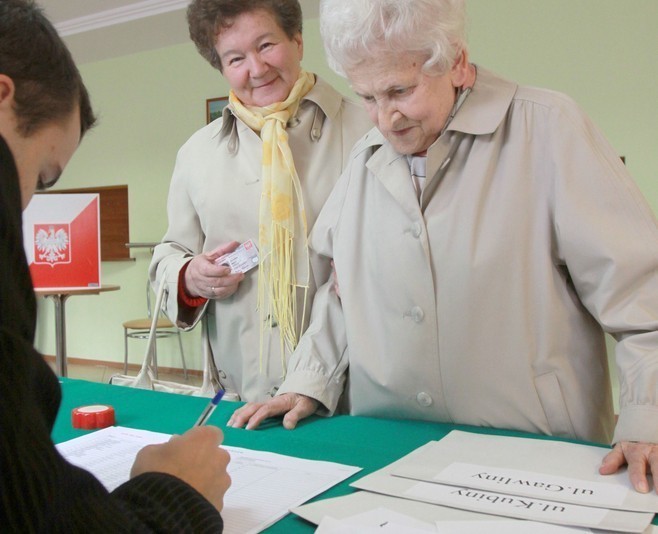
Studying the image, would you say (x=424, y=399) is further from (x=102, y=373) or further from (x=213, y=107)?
(x=102, y=373)

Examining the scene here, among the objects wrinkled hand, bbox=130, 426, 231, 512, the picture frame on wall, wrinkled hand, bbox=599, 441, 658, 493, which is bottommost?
wrinkled hand, bbox=599, 441, 658, 493

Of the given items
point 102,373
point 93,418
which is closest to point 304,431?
point 93,418

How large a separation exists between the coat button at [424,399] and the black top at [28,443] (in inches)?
28.2

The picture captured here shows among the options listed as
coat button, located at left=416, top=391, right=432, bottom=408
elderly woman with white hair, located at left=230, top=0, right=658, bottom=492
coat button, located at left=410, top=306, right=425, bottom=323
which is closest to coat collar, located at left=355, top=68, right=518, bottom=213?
elderly woman with white hair, located at left=230, top=0, right=658, bottom=492

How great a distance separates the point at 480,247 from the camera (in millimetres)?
1287

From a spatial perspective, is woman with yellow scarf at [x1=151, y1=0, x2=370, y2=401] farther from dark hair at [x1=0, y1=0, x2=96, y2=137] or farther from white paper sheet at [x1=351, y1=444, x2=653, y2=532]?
dark hair at [x1=0, y1=0, x2=96, y2=137]

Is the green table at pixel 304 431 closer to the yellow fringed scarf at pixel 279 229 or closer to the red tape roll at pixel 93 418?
the red tape roll at pixel 93 418

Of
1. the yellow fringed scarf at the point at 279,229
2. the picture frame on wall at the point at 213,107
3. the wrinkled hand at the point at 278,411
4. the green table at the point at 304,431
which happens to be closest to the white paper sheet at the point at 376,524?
the green table at the point at 304,431

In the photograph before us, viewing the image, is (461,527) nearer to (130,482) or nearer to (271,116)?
(130,482)

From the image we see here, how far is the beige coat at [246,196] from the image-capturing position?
6.31 ft

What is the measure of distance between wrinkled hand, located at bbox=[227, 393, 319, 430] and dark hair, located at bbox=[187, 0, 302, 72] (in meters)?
1.01

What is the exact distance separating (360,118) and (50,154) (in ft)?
4.33

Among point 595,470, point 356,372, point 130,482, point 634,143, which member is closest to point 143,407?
point 356,372

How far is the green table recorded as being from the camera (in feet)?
3.75
